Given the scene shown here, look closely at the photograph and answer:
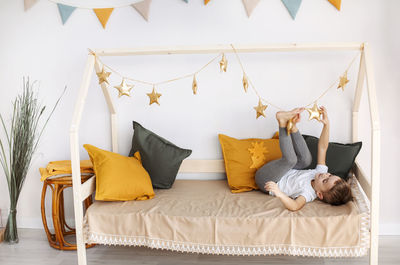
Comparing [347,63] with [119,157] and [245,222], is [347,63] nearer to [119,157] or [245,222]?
[245,222]

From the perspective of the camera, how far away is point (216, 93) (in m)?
2.77

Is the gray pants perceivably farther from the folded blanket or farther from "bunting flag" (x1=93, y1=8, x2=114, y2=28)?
"bunting flag" (x1=93, y1=8, x2=114, y2=28)

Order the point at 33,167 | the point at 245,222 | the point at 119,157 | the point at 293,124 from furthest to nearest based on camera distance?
the point at 33,167
the point at 119,157
the point at 293,124
the point at 245,222

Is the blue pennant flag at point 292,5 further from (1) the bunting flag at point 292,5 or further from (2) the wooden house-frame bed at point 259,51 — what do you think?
(2) the wooden house-frame bed at point 259,51

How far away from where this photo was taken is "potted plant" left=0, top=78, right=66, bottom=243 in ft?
9.14

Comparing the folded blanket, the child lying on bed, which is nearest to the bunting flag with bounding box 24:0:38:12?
the folded blanket

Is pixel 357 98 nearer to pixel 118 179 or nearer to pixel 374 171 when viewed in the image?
pixel 374 171

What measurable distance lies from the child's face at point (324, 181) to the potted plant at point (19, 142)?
1804 mm

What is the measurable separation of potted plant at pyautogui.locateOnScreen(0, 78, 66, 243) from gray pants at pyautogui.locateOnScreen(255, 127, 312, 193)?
1.51m

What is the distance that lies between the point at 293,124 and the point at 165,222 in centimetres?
86

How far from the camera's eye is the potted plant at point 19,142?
279 cm

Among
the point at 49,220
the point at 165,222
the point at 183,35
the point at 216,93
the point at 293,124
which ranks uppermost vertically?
the point at 183,35

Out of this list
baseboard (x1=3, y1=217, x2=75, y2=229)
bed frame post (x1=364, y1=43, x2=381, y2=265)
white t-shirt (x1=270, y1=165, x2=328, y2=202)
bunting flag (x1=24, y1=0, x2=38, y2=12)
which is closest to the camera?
bed frame post (x1=364, y1=43, x2=381, y2=265)

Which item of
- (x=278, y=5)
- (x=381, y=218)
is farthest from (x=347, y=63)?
(x=381, y=218)
